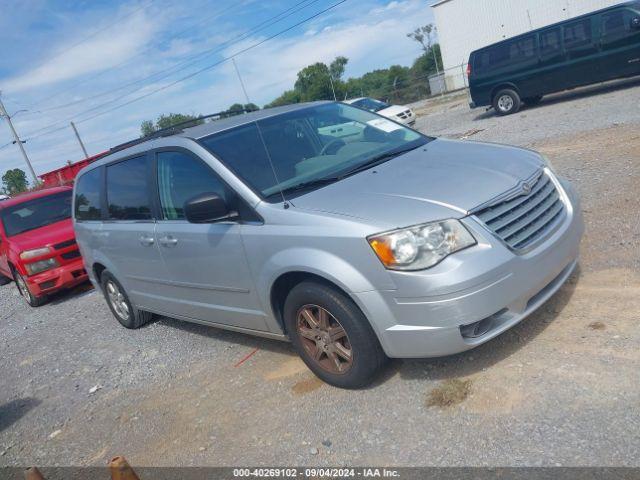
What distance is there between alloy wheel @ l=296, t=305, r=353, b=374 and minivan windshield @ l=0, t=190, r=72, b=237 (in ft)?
23.3

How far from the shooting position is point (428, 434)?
9.82 feet

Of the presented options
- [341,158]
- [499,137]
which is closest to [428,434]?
[341,158]

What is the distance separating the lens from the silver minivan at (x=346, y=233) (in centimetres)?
304

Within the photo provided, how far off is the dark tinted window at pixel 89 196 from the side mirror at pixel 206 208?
2.54 meters

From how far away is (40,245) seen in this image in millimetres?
8320

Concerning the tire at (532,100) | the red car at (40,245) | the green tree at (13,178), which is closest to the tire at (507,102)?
the tire at (532,100)

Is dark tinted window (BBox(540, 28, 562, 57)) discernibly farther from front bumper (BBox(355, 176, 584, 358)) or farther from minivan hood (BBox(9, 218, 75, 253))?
front bumper (BBox(355, 176, 584, 358))

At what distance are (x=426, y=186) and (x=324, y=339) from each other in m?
1.17

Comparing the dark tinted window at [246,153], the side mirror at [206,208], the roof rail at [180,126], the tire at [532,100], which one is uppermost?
the roof rail at [180,126]

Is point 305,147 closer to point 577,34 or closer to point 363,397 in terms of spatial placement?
point 363,397

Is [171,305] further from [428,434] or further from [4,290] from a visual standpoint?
[4,290]

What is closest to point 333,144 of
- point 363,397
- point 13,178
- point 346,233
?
point 346,233

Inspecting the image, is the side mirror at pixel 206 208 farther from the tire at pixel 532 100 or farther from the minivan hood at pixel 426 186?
the tire at pixel 532 100

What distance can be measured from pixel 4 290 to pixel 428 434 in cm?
1104
